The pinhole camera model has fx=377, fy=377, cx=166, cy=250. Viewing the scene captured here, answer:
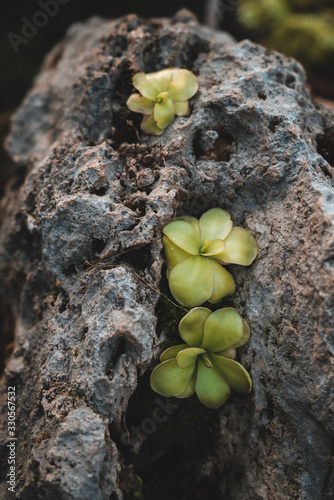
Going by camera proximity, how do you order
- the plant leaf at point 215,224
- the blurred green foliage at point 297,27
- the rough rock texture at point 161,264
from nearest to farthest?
the rough rock texture at point 161,264, the plant leaf at point 215,224, the blurred green foliage at point 297,27

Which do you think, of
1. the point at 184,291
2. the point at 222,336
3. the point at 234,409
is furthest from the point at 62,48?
the point at 234,409

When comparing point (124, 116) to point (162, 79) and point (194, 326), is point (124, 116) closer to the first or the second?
point (162, 79)

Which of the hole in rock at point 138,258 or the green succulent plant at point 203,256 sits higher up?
Answer: the green succulent plant at point 203,256

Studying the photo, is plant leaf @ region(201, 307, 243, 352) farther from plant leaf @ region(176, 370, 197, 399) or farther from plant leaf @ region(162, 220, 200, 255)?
plant leaf @ region(162, 220, 200, 255)

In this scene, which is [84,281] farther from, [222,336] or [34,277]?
[222,336]

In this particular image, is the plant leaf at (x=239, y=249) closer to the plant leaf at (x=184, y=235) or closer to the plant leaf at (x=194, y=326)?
the plant leaf at (x=184, y=235)

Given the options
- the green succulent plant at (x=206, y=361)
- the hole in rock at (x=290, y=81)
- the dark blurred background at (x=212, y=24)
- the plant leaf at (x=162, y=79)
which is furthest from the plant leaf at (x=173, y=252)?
the dark blurred background at (x=212, y=24)
